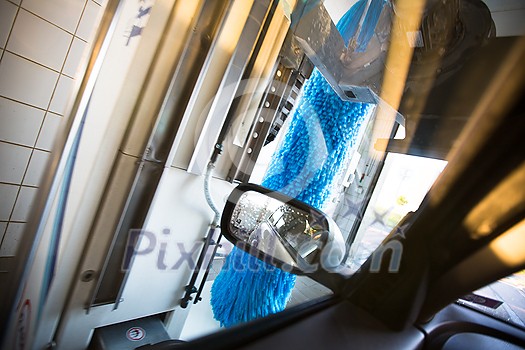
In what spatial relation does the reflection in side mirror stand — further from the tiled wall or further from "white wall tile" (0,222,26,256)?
"white wall tile" (0,222,26,256)

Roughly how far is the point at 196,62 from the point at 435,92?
0.67 m

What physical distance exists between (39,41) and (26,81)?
18 cm

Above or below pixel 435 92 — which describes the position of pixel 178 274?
below

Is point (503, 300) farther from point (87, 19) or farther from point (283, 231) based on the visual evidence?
point (87, 19)

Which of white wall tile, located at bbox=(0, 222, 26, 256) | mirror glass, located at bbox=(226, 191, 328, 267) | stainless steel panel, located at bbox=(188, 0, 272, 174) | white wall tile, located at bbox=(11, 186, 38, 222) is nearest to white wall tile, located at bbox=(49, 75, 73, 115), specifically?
white wall tile, located at bbox=(11, 186, 38, 222)

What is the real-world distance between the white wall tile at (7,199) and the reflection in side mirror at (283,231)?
3.41 ft

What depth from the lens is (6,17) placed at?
3.03ft

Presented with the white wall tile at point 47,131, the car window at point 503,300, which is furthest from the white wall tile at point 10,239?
the car window at point 503,300

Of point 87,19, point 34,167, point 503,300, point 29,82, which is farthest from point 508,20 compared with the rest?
point 34,167

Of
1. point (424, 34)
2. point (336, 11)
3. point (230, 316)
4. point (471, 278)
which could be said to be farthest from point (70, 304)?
point (336, 11)

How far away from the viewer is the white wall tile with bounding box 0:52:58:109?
37.9 inches

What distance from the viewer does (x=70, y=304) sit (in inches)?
29.6

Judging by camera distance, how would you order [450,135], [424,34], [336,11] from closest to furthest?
[450,135] → [424,34] → [336,11]

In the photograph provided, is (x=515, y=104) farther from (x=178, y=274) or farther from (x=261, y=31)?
(x=178, y=274)
